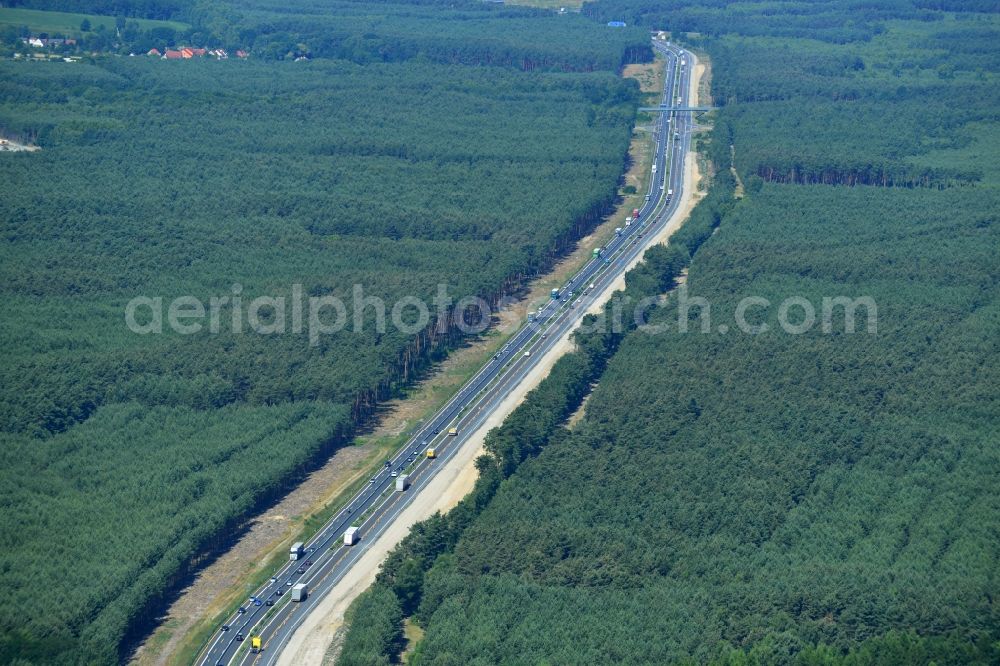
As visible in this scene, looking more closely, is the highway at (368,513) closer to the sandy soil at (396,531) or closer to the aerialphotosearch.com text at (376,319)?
the sandy soil at (396,531)

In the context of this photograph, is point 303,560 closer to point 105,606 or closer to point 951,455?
point 105,606

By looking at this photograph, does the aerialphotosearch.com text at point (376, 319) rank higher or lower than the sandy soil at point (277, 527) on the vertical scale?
higher

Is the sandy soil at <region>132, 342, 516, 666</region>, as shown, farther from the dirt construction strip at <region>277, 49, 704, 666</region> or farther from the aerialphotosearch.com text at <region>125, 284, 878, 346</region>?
the aerialphotosearch.com text at <region>125, 284, 878, 346</region>

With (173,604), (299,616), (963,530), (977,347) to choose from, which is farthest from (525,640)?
(977,347)

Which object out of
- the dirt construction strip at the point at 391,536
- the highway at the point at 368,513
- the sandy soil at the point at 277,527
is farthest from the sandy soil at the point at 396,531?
the sandy soil at the point at 277,527

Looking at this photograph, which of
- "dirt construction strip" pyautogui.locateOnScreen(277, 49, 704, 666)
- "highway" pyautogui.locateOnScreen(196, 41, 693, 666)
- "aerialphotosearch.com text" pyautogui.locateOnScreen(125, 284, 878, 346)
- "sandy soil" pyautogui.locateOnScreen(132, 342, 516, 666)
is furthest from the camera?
"aerialphotosearch.com text" pyautogui.locateOnScreen(125, 284, 878, 346)

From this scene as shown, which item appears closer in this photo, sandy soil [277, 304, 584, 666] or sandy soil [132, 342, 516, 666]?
sandy soil [277, 304, 584, 666]

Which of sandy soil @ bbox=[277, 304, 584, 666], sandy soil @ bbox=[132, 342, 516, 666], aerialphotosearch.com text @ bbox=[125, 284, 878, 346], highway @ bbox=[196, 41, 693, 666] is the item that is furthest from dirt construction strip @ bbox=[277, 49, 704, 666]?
aerialphotosearch.com text @ bbox=[125, 284, 878, 346]

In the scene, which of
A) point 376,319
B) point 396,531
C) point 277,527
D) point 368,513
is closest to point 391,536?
point 396,531

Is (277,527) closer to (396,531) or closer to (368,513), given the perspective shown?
(368,513)
